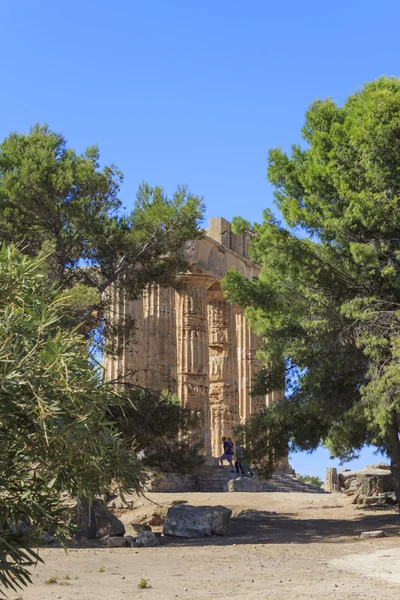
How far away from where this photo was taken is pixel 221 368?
34.2m

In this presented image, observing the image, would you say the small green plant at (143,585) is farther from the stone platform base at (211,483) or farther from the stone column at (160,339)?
the stone column at (160,339)

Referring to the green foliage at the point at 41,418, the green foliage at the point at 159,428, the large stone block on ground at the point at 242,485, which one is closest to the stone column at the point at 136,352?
the large stone block on ground at the point at 242,485

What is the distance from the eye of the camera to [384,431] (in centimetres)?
1605

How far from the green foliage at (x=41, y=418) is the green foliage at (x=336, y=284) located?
34.4ft

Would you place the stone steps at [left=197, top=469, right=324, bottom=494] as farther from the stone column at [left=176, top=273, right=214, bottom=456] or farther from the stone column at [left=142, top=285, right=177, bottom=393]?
the stone column at [left=142, top=285, right=177, bottom=393]

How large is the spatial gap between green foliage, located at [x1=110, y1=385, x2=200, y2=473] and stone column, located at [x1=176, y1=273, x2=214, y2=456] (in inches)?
426

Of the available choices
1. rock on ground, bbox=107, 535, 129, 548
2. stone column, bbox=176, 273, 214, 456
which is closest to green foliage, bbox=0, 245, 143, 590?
rock on ground, bbox=107, 535, 129, 548

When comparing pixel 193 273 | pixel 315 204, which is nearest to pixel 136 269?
pixel 315 204

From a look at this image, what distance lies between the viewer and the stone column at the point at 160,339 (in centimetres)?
2856

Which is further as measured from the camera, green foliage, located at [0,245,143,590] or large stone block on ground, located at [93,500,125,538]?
large stone block on ground, located at [93,500,125,538]

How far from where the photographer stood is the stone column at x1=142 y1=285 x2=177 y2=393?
28562 millimetres

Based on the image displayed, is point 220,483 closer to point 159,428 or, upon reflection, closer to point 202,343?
point 202,343

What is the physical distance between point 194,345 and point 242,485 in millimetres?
6202

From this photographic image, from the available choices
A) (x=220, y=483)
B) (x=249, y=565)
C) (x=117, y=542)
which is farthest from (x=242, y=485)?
(x=249, y=565)
